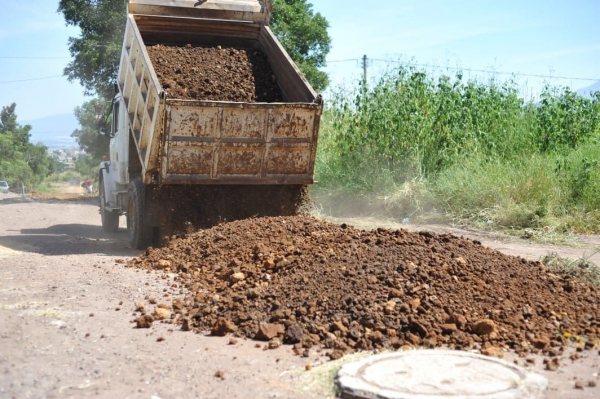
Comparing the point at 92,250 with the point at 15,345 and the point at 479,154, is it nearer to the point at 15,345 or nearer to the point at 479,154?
the point at 15,345

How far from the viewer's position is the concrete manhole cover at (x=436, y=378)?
13.2ft

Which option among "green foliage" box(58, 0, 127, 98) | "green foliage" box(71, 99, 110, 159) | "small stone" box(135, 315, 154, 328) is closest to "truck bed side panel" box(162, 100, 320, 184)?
"small stone" box(135, 315, 154, 328)

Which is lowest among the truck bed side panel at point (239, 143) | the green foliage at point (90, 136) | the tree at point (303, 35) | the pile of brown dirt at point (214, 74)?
A: the green foliage at point (90, 136)

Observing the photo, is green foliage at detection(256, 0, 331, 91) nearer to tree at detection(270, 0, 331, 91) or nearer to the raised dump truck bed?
tree at detection(270, 0, 331, 91)

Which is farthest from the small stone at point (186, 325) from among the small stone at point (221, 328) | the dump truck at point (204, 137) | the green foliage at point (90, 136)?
the green foliage at point (90, 136)

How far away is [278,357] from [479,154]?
33.0ft

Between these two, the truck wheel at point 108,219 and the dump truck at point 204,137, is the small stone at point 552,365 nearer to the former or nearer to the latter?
the dump truck at point 204,137

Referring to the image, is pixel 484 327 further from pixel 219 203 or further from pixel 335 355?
pixel 219 203

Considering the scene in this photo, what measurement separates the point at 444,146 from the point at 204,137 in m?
6.88

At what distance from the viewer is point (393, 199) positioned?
44.3 ft

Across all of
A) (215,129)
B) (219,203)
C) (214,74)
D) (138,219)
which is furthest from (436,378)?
(214,74)

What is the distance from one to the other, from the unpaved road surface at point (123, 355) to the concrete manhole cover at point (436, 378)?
0.16m

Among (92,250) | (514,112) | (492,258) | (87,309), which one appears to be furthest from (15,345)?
(514,112)

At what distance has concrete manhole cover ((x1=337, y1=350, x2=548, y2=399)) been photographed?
4.02 meters
